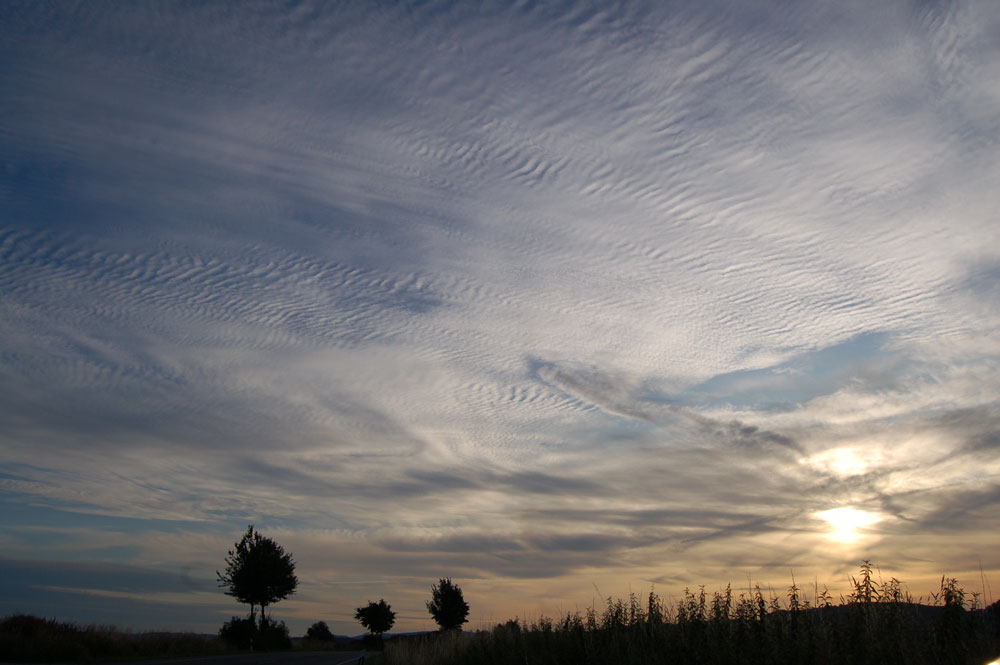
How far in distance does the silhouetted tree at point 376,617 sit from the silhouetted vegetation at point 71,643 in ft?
182

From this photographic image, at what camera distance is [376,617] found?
9831 centimetres

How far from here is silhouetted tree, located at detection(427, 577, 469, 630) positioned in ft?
296

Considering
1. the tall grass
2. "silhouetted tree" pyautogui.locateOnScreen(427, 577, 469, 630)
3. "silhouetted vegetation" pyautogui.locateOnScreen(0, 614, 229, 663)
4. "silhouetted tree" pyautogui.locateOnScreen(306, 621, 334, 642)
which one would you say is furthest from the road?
"silhouetted tree" pyautogui.locateOnScreen(306, 621, 334, 642)

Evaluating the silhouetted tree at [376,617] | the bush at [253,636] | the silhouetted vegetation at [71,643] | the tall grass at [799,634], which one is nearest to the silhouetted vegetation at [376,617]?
the silhouetted tree at [376,617]

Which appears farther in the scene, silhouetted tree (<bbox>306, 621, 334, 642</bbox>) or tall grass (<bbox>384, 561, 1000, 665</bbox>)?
silhouetted tree (<bbox>306, 621, 334, 642</bbox>)

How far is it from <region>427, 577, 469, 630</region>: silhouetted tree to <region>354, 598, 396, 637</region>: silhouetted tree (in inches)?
401

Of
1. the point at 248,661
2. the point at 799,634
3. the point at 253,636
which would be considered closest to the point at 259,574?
the point at 253,636

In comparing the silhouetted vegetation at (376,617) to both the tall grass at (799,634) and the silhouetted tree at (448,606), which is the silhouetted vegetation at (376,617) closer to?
the silhouetted tree at (448,606)

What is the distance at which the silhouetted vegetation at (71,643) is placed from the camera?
30.7 m

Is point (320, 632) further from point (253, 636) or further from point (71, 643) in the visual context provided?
point (71, 643)

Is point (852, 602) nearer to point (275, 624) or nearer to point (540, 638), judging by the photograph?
point (540, 638)

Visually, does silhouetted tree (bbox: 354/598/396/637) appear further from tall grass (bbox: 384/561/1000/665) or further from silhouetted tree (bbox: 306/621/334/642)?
tall grass (bbox: 384/561/1000/665)

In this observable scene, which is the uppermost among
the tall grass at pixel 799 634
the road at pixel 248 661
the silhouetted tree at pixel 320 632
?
the tall grass at pixel 799 634

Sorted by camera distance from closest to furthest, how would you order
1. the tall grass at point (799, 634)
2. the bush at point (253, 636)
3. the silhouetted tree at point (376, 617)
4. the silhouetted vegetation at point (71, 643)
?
the tall grass at point (799, 634) < the silhouetted vegetation at point (71, 643) < the bush at point (253, 636) < the silhouetted tree at point (376, 617)
